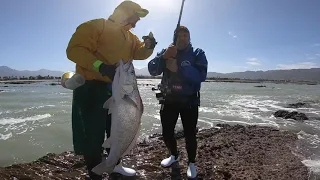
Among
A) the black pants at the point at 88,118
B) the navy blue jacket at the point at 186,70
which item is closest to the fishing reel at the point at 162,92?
the navy blue jacket at the point at 186,70

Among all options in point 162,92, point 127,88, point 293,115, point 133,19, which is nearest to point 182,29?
point 162,92

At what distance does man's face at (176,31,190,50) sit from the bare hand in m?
0.37

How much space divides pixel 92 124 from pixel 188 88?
5.99ft

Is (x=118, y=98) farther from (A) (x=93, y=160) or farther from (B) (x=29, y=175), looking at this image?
(B) (x=29, y=175)

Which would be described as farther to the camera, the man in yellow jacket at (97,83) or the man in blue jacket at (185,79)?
the man in blue jacket at (185,79)

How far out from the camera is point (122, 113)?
2779 mm

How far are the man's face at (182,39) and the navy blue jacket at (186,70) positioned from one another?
0.07 metres

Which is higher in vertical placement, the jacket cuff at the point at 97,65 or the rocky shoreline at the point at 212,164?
the jacket cuff at the point at 97,65

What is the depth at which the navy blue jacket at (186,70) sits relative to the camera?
458 cm

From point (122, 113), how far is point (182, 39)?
7.63 ft

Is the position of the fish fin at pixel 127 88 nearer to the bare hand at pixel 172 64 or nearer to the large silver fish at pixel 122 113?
the large silver fish at pixel 122 113

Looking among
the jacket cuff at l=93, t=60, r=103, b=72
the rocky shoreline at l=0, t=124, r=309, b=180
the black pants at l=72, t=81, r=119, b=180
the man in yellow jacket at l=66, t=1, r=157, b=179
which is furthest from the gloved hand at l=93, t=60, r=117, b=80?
the rocky shoreline at l=0, t=124, r=309, b=180

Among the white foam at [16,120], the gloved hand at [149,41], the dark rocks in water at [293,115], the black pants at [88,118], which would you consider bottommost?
the white foam at [16,120]

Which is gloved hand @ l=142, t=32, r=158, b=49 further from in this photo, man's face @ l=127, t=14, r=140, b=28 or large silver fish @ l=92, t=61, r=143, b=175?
large silver fish @ l=92, t=61, r=143, b=175
